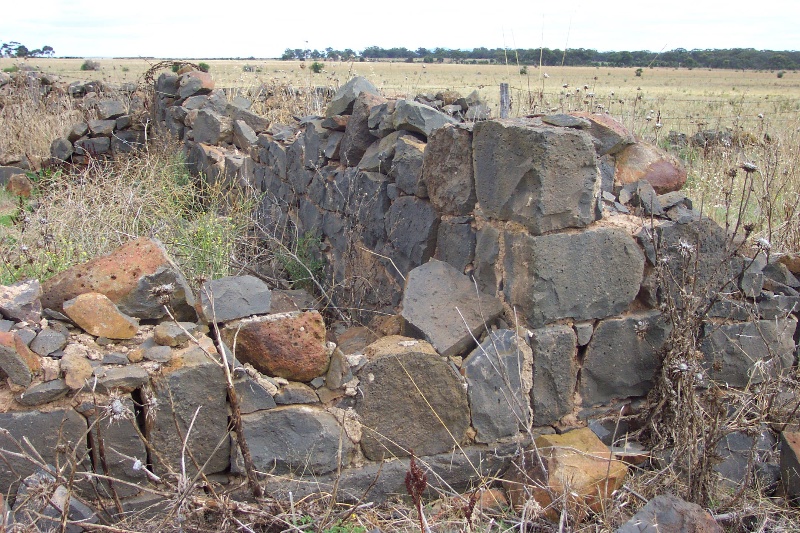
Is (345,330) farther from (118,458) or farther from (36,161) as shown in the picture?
(36,161)

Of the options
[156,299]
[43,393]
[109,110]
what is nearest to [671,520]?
[156,299]

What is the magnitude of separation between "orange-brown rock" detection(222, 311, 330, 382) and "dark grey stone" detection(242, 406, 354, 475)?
17 cm

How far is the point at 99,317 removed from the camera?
9.41 feet

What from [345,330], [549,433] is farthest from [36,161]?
[549,433]

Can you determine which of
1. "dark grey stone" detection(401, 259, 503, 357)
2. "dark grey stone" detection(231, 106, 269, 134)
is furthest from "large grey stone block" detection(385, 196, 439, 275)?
"dark grey stone" detection(231, 106, 269, 134)

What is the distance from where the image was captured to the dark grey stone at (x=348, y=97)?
5449 mm

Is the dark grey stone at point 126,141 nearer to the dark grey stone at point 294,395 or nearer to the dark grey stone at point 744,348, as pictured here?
the dark grey stone at point 294,395

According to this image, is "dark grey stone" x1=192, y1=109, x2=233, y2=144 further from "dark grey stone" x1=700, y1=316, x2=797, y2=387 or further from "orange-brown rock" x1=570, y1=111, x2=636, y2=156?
"dark grey stone" x1=700, y1=316, x2=797, y2=387

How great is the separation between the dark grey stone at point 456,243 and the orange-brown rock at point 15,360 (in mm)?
1980

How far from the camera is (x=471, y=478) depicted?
10.2 feet

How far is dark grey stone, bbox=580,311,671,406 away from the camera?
321 cm

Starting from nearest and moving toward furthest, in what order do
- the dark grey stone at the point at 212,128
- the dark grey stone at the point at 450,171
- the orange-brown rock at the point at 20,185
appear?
the dark grey stone at the point at 450,171 < the dark grey stone at the point at 212,128 < the orange-brown rock at the point at 20,185

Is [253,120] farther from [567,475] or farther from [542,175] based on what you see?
[567,475]

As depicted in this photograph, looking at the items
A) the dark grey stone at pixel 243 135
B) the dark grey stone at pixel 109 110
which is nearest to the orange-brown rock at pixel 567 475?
the dark grey stone at pixel 243 135
